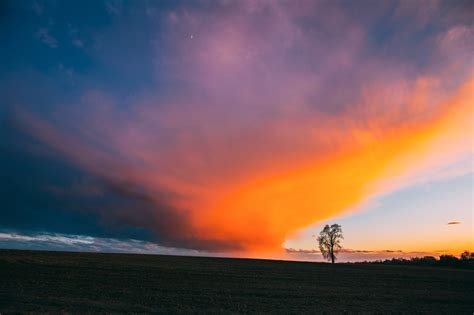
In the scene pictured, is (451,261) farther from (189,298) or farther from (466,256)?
(189,298)

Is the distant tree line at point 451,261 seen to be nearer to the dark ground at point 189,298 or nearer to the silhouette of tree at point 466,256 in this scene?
the silhouette of tree at point 466,256

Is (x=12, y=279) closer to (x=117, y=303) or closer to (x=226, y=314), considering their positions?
(x=117, y=303)

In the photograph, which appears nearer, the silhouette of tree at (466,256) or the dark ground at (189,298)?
the dark ground at (189,298)

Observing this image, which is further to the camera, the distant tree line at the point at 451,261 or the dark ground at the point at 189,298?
the distant tree line at the point at 451,261

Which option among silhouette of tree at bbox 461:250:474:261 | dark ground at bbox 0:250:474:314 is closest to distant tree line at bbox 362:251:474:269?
silhouette of tree at bbox 461:250:474:261

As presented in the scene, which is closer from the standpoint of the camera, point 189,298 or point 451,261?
point 189,298

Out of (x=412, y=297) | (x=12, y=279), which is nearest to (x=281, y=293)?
(x=412, y=297)

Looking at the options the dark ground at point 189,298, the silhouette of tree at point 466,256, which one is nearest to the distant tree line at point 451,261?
the silhouette of tree at point 466,256

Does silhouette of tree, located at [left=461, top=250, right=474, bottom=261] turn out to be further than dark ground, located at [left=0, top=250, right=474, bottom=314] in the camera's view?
Yes

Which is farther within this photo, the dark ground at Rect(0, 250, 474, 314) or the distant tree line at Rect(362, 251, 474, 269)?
the distant tree line at Rect(362, 251, 474, 269)

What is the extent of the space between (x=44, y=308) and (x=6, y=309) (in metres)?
2.13

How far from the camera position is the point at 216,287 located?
35094 mm

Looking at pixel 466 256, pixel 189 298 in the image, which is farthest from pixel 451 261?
pixel 189 298

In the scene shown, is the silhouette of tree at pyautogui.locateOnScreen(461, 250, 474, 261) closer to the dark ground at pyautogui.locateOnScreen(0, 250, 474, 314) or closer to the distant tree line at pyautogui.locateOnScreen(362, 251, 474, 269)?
the distant tree line at pyautogui.locateOnScreen(362, 251, 474, 269)
